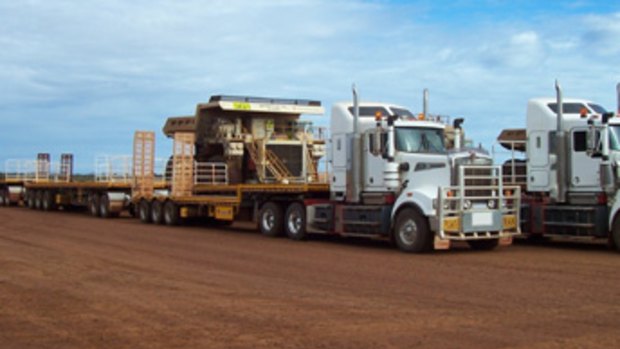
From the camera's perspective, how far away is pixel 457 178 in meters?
16.4

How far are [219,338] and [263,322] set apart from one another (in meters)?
0.90

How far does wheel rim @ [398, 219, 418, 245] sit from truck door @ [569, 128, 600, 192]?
405 centimetres

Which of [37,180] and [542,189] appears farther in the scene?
[37,180]

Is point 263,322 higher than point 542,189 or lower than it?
lower

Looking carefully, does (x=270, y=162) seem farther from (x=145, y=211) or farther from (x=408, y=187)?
(x=408, y=187)

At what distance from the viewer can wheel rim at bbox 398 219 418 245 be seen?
16.5m

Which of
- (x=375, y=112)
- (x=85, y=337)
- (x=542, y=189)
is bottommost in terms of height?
(x=85, y=337)

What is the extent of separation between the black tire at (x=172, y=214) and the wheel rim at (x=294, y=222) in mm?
6596

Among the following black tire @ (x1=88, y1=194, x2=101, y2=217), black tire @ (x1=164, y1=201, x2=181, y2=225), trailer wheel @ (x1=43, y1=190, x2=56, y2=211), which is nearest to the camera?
black tire @ (x1=164, y1=201, x2=181, y2=225)

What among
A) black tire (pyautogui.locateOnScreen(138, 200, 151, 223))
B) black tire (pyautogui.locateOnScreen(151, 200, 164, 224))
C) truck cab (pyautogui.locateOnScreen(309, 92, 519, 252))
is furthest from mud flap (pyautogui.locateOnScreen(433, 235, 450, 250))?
black tire (pyautogui.locateOnScreen(138, 200, 151, 223))

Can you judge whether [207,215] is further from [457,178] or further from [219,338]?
[219,338]

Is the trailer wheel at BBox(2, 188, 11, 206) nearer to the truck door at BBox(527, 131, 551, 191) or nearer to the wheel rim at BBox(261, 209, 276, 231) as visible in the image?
the wheel rim at BBox(261, 209, 276, 231)

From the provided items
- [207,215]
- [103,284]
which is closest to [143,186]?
[207,215]

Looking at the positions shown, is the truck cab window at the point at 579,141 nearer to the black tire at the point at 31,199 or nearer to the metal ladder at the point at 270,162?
the metal ladder at the point at 270,162
